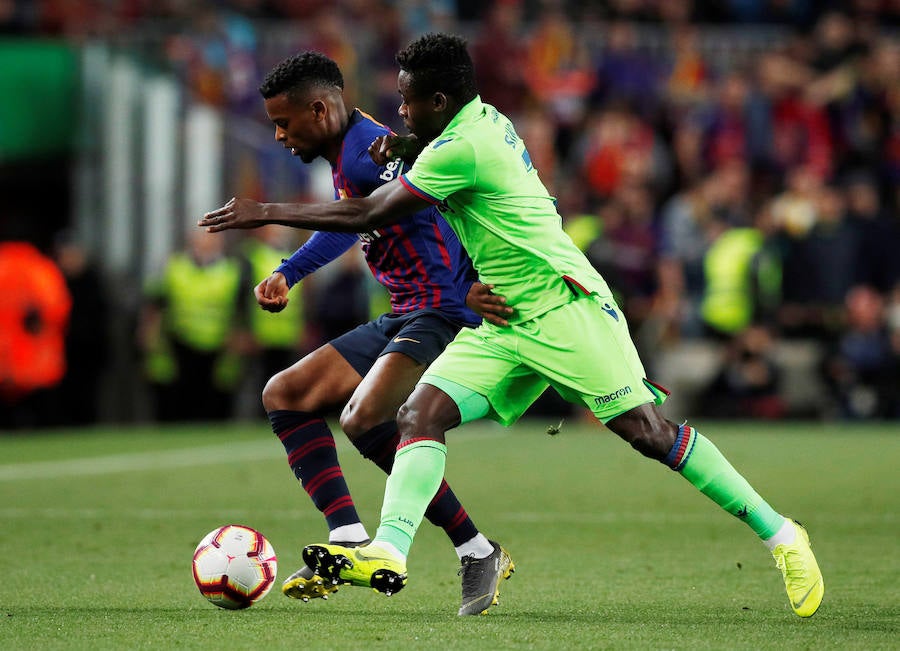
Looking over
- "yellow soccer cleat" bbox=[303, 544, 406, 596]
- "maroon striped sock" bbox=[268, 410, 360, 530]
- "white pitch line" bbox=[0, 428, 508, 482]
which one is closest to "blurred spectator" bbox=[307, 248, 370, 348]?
"white pitch line" bbox=[0, 428, 508, 482]

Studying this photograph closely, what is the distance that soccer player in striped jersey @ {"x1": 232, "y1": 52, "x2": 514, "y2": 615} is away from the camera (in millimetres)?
5969

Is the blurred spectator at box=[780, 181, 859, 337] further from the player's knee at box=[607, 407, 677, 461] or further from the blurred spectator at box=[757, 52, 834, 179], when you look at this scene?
the player's knee at box=[607, 407, 677, 461]

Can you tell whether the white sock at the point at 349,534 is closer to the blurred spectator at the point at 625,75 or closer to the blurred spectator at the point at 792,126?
the blurred spectator at the point at 792,126

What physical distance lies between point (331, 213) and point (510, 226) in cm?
65

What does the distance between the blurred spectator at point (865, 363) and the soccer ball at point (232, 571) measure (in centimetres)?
1119

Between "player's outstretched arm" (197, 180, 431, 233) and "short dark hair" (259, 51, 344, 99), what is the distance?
785 mm

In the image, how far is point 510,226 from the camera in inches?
221

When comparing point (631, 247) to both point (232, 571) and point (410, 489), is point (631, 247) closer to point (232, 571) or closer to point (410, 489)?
point (232, 571)

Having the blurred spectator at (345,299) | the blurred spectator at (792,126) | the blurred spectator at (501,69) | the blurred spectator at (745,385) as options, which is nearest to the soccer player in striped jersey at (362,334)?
the blurred spectator at (345,299)

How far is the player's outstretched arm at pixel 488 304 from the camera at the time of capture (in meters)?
5.65

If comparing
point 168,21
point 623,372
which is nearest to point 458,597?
point 623,372

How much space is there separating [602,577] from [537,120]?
10873 millimetres

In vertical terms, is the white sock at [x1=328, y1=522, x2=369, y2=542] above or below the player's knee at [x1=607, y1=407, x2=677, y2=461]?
below

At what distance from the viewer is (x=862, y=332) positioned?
52.2ft
